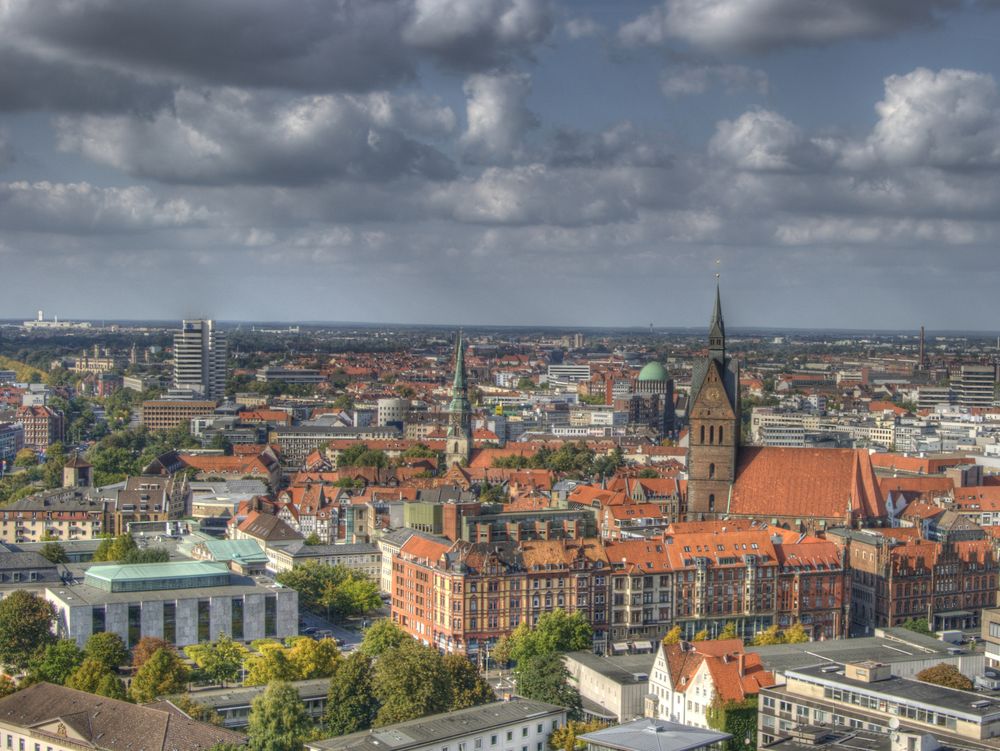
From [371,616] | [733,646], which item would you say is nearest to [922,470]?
[371,616]

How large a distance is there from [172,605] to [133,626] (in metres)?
2.46

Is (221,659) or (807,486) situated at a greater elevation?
(807,486)

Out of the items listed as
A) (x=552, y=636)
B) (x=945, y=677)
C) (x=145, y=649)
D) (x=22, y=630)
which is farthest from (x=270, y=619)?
(x=945, y=677)

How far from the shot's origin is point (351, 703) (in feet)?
233

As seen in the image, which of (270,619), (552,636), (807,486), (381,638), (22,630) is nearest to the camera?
(22,630)

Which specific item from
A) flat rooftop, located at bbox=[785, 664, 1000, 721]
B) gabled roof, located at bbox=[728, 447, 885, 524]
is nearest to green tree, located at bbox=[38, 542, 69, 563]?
gabled roof, located at bbox=[728, 447, 885, 524]

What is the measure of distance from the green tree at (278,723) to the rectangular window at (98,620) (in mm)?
20374

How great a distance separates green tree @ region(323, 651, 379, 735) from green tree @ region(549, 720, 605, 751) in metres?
8.65

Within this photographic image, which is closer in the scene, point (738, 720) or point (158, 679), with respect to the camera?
point (738, 720)

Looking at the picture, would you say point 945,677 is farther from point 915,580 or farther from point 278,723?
point 278,723

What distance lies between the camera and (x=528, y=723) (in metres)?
67.7

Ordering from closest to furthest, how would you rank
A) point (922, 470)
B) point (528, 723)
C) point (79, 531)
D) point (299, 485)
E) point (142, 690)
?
point (528, 723), point (142, 690), point (79, 531), point (299, 485), point (922, 470)

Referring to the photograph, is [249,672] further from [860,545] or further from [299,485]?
[299,485]

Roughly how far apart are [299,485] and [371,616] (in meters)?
44.6
